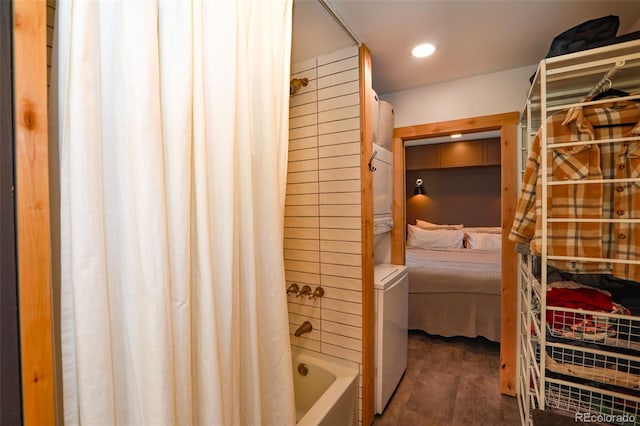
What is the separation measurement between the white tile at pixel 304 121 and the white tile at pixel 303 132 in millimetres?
21

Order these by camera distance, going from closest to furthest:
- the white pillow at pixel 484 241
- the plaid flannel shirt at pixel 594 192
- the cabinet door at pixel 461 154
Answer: the plaid flannel shirt at pixel 594 192
the white pillow at pixel 484 241
the cabinet door at pixel 461 154

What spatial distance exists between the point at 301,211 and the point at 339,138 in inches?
22.2

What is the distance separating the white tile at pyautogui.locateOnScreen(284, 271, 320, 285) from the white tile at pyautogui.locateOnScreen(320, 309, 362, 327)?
0.20m

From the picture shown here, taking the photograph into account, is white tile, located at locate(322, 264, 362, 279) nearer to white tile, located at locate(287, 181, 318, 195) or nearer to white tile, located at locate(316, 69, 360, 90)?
white tile, located at locate(287, 181, 318, 195)

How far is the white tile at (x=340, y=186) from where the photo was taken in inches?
70.1

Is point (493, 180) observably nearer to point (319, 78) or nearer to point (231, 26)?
point (319, 78)

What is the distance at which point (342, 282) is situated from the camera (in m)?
1.85

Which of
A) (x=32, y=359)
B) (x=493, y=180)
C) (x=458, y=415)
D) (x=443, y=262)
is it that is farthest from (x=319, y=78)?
(x=493, y=180)

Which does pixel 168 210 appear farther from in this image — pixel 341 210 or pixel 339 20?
pixel 339 20

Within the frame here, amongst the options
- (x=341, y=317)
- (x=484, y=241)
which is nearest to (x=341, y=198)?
(x=341, y=317)

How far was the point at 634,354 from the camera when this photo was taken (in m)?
1.17

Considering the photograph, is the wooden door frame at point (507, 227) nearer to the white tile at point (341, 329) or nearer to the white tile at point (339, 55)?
the white tile at point (339, 55)

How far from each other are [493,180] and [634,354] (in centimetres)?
461

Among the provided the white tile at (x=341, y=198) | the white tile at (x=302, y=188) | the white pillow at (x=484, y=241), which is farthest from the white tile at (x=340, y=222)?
the white pillow at (x=484, y=241)
